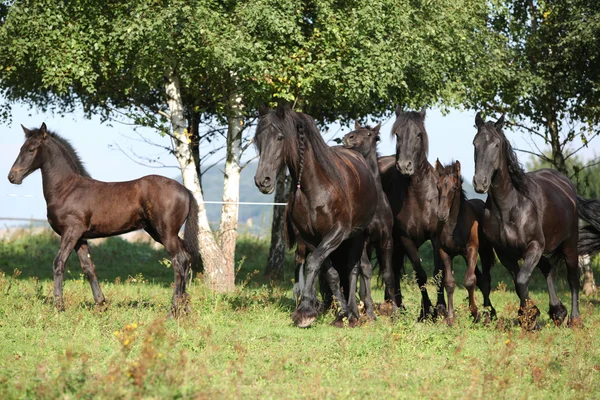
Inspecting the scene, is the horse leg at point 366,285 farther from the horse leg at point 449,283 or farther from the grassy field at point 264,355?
the horse leg at point 449,283

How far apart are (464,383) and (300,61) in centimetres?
987

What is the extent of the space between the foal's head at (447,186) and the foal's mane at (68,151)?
A: 17.7ft

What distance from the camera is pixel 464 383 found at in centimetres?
634

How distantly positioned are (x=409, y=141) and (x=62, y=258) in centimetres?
518

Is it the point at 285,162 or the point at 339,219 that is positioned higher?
the point at 285,162

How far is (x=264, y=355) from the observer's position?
7.32 metres

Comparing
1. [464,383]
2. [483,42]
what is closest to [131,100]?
[483,42]

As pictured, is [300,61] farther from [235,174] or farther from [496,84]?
[496,84]

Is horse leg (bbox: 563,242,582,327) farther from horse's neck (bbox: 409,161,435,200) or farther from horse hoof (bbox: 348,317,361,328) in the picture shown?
horse hoof (bbox: 348,317,361,328)

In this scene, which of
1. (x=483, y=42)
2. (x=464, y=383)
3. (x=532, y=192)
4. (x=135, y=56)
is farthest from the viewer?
(x=483, y=42)

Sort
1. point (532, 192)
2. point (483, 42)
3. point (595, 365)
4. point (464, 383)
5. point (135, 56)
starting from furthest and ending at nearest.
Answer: point (483, 42) < point (135, 56) < point (532, 192) < point (595, 365) < point (464, 383)

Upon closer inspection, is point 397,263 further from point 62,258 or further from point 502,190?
point 62,258

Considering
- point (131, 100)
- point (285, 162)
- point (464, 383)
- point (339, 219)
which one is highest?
point (131, 100)

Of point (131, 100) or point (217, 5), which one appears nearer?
point (217, 5)
